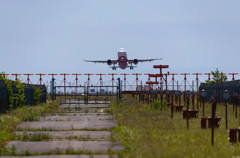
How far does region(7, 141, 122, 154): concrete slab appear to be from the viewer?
1138 centimetres

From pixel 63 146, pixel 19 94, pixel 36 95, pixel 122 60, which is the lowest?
pixel 63 146

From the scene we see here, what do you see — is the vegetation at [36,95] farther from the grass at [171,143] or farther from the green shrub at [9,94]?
the grass at [171,143]

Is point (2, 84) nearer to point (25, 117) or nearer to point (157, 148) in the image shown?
point (25, 117)

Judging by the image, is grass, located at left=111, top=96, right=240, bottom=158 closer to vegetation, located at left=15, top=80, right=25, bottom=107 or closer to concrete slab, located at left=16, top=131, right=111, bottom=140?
concrete slab, located at left=16, top=131, right=111, bottom=140

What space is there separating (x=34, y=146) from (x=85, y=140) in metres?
1.89

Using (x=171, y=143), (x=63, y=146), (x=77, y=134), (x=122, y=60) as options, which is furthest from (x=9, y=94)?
(x=122, y=60)

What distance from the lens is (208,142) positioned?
41.1 ft

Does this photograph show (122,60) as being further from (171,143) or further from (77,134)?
(171,143)

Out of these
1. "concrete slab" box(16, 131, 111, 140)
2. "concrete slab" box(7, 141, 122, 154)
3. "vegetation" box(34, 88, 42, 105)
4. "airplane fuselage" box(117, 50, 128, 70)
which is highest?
"airplane fuselage" box(117, 50, 128, 70)

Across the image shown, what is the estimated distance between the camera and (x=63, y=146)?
12031mm

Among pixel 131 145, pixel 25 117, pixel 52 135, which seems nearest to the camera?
pixel 131 145

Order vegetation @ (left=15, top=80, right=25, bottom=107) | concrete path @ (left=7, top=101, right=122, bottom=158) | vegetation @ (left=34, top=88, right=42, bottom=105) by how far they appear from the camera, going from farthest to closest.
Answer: vegetation @ (left=34, top=88, right=42, bottom=105)
vegetation @ (left=15, top=80, right=25, bottom=107)
concrete path @ (left=7, top=101, right=122, bottom=158)

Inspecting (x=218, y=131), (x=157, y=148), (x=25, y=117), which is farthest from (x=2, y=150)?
(x=25, y=117)

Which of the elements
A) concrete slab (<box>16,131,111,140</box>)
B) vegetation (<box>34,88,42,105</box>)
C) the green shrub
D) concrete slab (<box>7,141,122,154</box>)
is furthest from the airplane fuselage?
concrete slab (<box>7,141,122,154</box>)
